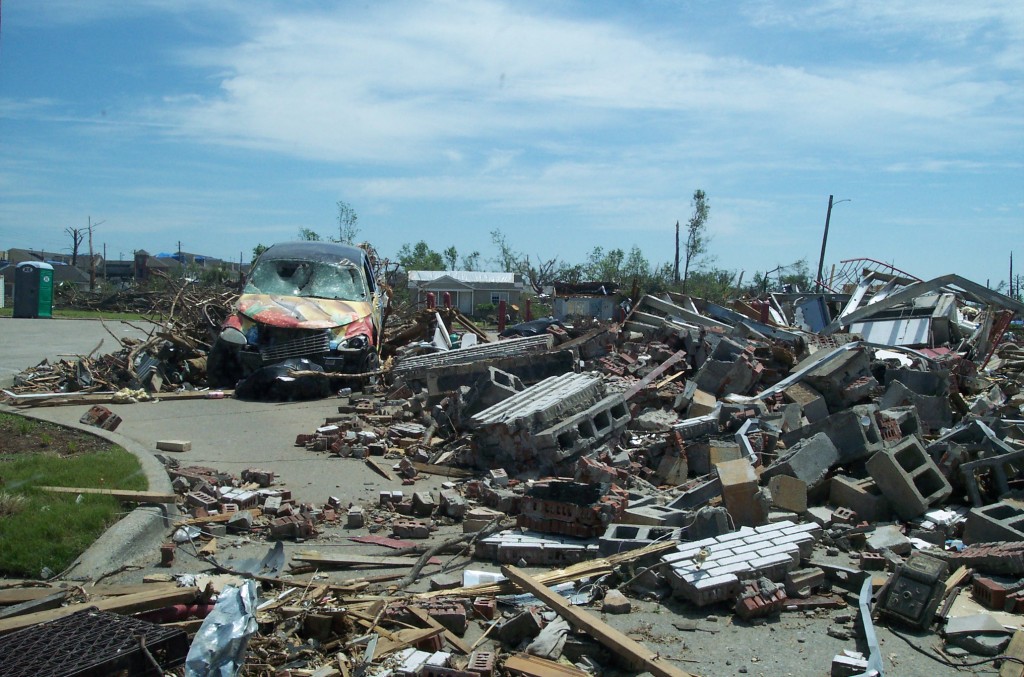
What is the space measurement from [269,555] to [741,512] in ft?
11.7

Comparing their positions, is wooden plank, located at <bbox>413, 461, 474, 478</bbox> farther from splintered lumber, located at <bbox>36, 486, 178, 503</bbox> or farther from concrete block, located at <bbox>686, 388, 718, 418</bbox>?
splintered lumber, located at <bbox>36, 486, 178, 503</bbox>

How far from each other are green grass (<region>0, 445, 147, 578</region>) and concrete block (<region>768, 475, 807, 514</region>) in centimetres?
525

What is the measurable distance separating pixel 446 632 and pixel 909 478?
468cm

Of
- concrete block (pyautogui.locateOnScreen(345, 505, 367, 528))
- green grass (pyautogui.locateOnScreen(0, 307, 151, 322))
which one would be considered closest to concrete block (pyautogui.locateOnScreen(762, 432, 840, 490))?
concrete block (pyautogui.locateOnScreen(345, 505, 367, 528))

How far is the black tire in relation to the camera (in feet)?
46.2

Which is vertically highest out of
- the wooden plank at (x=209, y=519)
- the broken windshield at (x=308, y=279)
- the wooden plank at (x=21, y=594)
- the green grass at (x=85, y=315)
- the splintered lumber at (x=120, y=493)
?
the broken windshield at (x=308, y=279)

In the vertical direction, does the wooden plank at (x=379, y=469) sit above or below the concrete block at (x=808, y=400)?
below

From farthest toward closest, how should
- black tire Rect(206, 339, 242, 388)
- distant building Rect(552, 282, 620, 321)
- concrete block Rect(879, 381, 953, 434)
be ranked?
distant building Rect(552, 282, 620, 321), black tire Rect(206, 339, 242, 388), concrete block Rect(879, 381, 953, 434)

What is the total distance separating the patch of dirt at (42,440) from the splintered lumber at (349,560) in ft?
11.1

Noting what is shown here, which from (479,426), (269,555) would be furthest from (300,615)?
(479,426)

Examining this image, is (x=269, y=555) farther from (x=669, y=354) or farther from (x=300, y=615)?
(x=669, y=354)

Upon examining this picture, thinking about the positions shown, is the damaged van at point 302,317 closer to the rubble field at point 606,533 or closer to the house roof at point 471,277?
the rubble field at point 606,533

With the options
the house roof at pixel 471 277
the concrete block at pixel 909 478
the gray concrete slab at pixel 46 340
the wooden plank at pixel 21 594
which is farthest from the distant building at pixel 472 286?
the wooden plank at pixel 21 594

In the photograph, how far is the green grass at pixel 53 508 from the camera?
5270 mm
